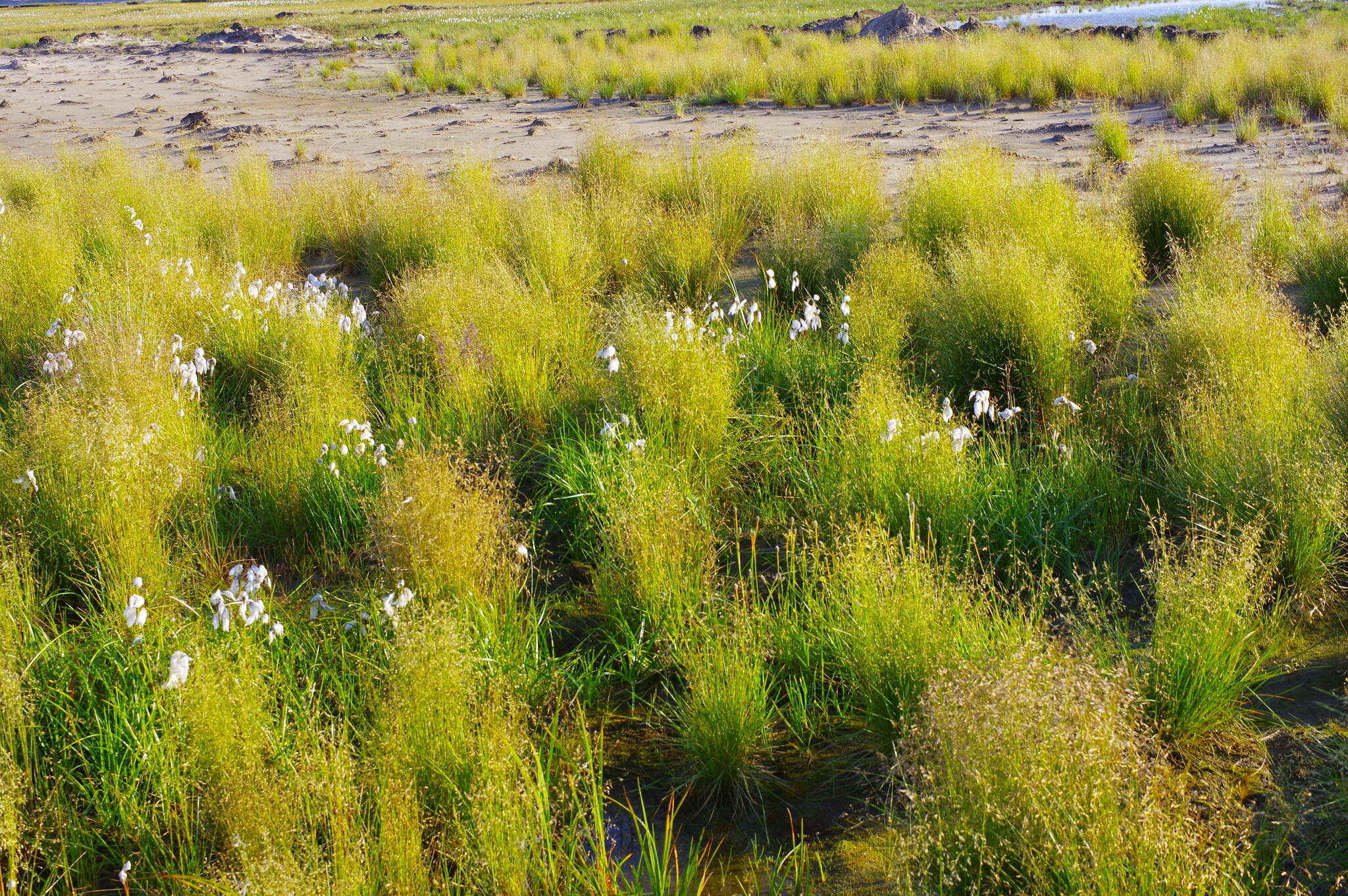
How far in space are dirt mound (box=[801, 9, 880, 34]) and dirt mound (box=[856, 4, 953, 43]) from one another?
163 cm

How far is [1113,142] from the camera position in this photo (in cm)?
1001

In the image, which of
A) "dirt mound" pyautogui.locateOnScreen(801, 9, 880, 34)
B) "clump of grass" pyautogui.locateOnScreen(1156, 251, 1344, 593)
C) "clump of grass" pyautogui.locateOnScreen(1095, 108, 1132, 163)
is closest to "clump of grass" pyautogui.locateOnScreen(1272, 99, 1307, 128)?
"clump of grass" pyautogui.locateOnScreen(1095, 108, 1132, 163)

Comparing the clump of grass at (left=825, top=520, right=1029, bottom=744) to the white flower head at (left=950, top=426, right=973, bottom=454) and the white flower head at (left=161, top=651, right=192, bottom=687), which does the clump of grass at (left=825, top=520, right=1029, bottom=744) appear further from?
the white flower head at (left=161, top=651, right=192, bottom=687)

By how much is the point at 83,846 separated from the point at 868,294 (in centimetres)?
455

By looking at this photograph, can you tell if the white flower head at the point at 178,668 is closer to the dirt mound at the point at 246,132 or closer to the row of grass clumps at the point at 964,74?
the row of grass clumps at the point at 964,74

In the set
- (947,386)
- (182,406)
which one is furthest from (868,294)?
(182,406)

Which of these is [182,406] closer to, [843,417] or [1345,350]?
[843,417]

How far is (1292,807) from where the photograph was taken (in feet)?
8.78

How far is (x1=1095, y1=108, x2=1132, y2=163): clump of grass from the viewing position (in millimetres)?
9935

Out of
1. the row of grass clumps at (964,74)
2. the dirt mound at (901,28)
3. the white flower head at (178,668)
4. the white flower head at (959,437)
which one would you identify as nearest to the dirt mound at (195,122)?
the row of grass clumps at (964,74)

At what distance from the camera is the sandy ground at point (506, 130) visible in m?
10.3

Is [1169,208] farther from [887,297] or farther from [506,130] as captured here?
[506,130]

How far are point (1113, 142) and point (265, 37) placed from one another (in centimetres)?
3003

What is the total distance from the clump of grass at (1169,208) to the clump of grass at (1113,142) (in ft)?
9.64
